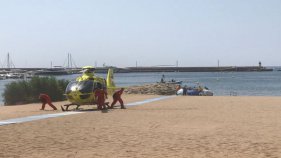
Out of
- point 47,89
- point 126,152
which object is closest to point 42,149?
point 126,152

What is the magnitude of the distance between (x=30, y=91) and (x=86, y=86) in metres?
10.7

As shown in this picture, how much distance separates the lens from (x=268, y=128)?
1273 centimetres

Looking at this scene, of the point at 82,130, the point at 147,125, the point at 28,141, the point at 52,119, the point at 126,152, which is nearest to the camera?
the point at 126,152

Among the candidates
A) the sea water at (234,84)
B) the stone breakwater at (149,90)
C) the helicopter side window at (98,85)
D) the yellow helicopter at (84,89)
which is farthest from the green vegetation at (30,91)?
the stone breakwater at (149,90)

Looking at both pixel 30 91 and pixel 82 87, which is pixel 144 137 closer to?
pixel 82 87

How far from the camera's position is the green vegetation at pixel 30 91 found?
97.1ft

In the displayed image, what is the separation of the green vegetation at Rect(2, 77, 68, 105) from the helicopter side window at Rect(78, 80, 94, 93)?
9870 millimetres

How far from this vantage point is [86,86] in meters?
20.3

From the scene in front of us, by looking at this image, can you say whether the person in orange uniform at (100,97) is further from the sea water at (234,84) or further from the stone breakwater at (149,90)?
the stone breakwater at (149,90)

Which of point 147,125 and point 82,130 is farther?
point 147,125

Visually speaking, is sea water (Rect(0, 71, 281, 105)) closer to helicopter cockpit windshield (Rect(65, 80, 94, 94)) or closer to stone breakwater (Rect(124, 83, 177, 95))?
stone breakwater (Rect(124, 83, 177, 95))

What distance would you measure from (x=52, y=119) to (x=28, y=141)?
5145mm

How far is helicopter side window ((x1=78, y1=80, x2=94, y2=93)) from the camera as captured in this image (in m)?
20.1

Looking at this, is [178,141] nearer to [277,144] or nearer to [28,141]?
[277,144]
